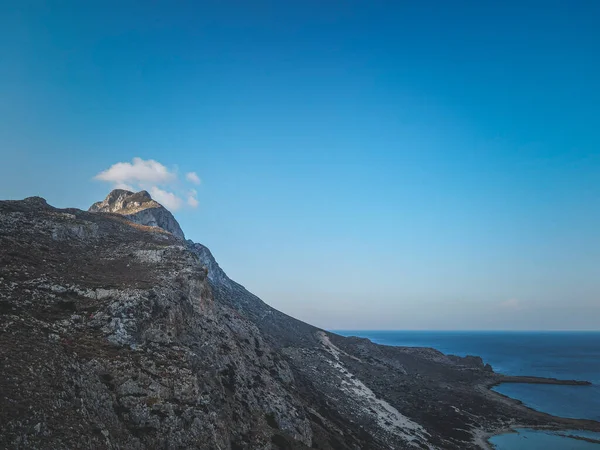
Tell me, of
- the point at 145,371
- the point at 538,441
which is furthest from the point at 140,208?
the point at 538,441

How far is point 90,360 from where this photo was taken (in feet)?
93.9

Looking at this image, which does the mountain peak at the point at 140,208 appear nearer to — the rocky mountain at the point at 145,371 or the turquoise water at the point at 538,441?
the rocky mountain at the point at 145,371

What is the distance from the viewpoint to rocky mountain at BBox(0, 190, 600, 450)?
2288cm

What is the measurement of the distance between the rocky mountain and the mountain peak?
34.5m

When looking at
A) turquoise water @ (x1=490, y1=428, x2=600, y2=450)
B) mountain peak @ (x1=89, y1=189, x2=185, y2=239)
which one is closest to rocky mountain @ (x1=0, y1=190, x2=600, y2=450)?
turquoise water @ (x1=490, y1=428, x2=600, y2=450)

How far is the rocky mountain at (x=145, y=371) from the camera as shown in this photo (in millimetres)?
22875

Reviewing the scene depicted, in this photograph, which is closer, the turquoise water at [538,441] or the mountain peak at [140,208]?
the turquoise water at [538,441]

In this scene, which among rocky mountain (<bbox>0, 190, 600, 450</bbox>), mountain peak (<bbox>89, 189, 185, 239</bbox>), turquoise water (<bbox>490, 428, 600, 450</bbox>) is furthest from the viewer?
mountain peak (<bbox>89, 189, 185, 239</bbox>)

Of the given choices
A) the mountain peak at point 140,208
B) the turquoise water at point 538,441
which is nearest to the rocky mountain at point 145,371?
the turquoise water at point 538,441

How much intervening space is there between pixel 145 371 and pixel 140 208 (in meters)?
96.0

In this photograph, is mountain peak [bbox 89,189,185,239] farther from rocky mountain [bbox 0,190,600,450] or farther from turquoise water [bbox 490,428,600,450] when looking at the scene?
turquoise water [bbox 490,428,600,450]

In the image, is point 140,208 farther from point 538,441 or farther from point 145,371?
point 538,441

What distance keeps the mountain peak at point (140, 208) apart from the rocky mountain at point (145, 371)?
→ 113 feet

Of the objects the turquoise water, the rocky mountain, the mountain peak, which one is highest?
the mountain peak
